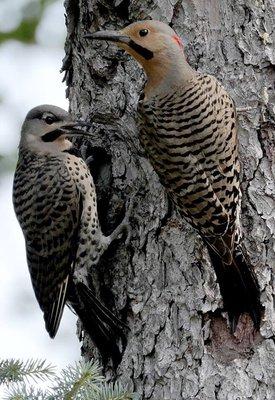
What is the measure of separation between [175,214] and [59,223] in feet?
1.69

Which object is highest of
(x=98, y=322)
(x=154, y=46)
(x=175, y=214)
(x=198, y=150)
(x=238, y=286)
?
(x=154, y=46)

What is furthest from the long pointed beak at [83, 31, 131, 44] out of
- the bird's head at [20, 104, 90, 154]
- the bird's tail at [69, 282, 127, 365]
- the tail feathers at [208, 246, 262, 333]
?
the bird's tail at [69, 282, 127, 365]

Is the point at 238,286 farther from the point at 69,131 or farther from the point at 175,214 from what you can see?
the point at 69,131

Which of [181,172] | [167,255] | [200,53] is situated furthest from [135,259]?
[200,53]

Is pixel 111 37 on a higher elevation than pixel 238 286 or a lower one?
higher

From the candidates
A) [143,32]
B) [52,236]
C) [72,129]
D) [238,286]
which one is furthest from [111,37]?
[238,286]

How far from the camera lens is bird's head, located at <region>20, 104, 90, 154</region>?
3852mm

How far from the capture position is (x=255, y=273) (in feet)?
11.1

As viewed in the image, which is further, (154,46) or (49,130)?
(49,130)

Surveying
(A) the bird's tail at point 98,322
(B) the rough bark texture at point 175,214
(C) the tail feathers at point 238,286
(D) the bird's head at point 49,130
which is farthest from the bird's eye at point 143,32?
(A) the bird's tail at point 98,322

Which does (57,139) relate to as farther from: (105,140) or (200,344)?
(200,344)

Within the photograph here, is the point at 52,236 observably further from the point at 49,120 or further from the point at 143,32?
the point at 143,32

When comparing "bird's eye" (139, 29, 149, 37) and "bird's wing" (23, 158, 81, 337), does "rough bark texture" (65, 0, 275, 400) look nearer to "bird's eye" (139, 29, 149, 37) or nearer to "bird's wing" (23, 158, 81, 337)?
"bird's wing" (23, 158, 81, 337)

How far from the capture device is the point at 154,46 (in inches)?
139
